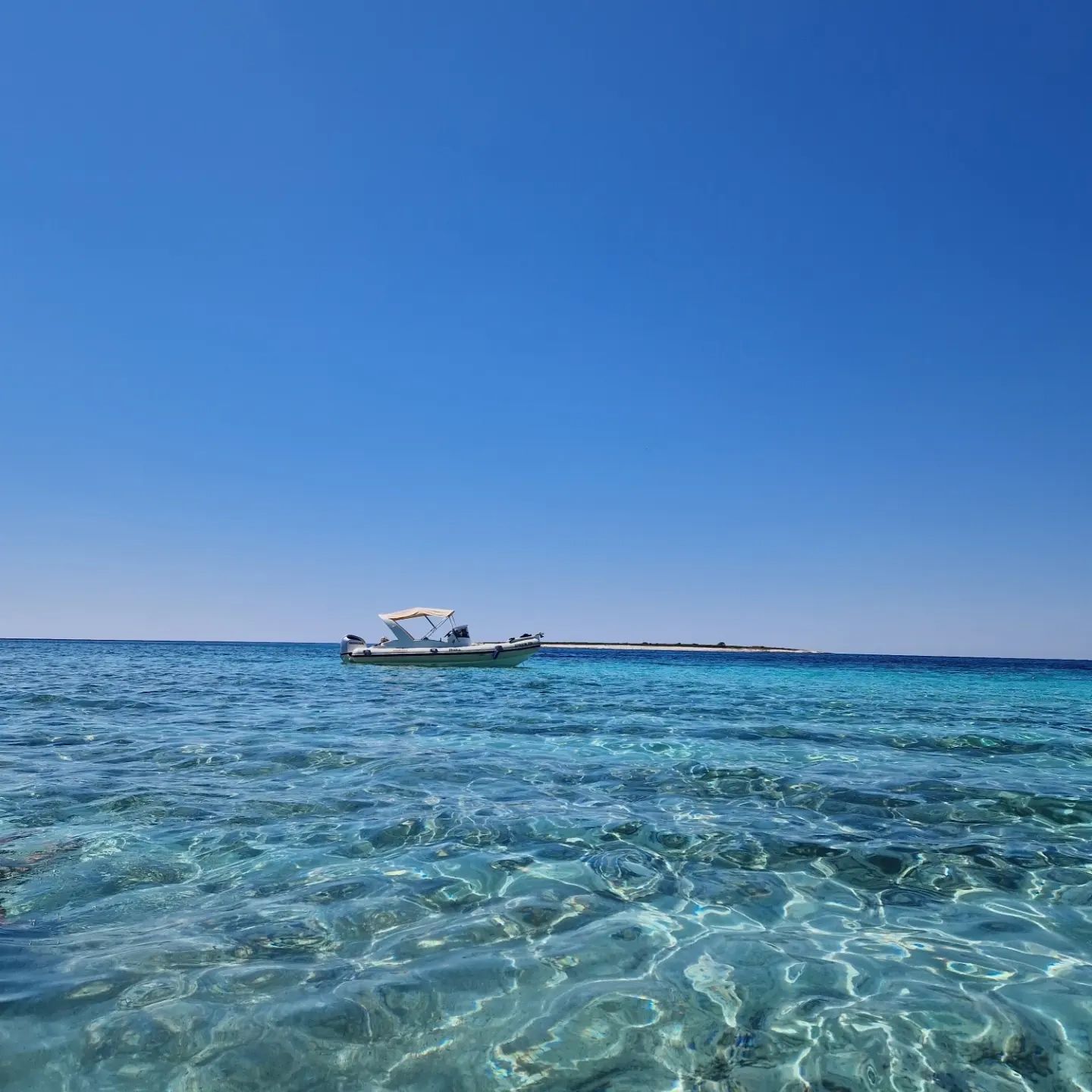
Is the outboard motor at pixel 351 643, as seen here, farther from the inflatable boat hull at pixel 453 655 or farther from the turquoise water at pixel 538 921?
the turquoise water at pixel 538 921

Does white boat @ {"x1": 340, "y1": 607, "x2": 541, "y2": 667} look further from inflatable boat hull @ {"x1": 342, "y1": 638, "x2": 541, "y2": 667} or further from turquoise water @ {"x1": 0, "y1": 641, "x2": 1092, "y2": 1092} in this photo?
turquoise water @ {"x1": 0, "y1": 641, "x2": 1092, "y2": 1092}

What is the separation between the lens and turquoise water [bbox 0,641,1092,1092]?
3381mm

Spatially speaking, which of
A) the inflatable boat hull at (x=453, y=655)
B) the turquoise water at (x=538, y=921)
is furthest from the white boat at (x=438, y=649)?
the turquoise water at (x=538, y=921)

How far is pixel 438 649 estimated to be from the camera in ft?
140

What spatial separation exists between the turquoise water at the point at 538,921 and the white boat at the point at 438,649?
1211 inches

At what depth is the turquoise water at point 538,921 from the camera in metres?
3.38

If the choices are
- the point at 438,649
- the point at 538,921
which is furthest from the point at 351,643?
the point at 538,921

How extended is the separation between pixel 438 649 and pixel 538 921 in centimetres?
3863

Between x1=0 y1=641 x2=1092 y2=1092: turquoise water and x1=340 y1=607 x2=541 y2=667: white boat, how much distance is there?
30.8 meters

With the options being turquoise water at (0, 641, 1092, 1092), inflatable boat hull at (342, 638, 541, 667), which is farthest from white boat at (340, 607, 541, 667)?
turquoise water at (0, 641, 1092, 1092)

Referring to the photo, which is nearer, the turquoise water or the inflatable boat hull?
the turquoise water

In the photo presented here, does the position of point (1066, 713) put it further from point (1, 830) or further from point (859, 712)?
point (1, 830)

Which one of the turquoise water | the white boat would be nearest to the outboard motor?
the white boat

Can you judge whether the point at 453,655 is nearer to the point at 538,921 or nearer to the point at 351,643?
the point at 351,643
